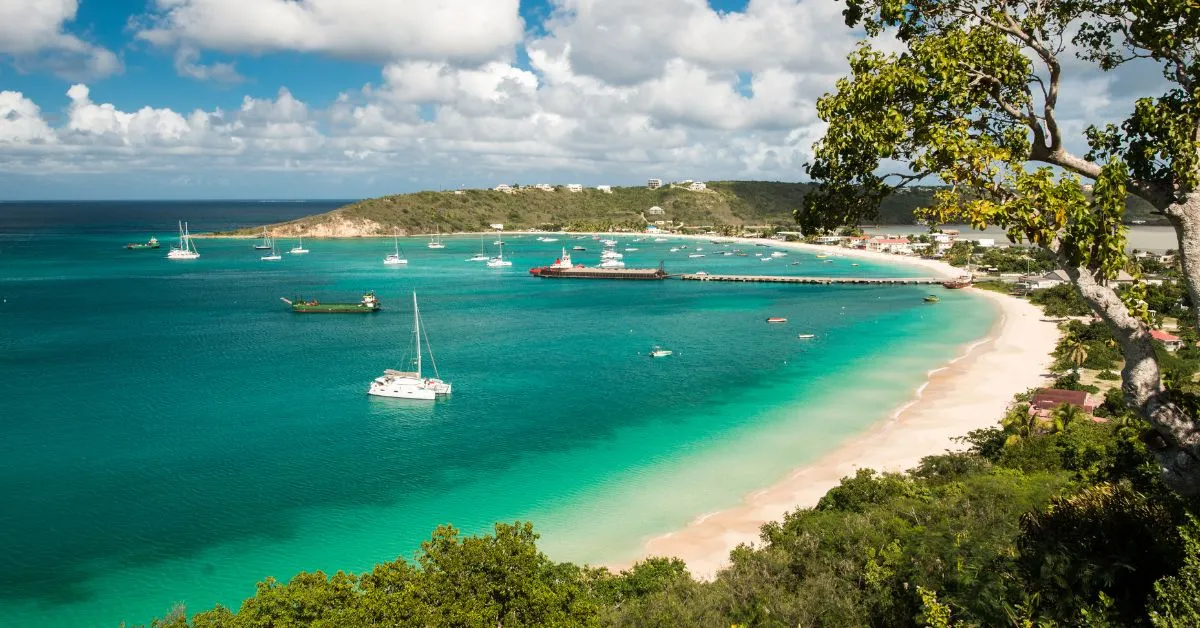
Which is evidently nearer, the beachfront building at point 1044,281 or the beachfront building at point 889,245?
the beachfront building at point 1044,281

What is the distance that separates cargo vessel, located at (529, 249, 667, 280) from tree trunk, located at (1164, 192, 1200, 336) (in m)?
130

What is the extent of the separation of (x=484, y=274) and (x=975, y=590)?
5427 inches

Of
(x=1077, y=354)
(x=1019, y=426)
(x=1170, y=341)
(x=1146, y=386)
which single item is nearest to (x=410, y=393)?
(x=1019, y=426)

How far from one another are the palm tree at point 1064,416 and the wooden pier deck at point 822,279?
88468 millimetres

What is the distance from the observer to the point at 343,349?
74.4m

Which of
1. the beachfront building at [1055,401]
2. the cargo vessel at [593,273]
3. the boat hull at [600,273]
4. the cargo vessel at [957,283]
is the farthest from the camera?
the cargo vessel at [593,273]

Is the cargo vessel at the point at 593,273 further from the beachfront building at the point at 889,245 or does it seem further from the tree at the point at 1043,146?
the tree at the point at 1043,146

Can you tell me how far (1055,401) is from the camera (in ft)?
143

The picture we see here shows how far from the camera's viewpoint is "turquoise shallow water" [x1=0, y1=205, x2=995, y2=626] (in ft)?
107

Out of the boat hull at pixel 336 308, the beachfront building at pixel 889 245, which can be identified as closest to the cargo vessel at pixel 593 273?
the boat hull at pixel 336 308

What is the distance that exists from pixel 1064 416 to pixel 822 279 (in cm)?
9306

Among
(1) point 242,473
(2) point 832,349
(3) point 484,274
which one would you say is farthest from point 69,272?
(2) point 832,349

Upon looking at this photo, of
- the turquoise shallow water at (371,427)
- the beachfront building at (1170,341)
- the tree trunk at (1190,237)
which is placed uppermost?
the tree trunk at (1190,237)

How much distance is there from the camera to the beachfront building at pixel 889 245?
178 metres
